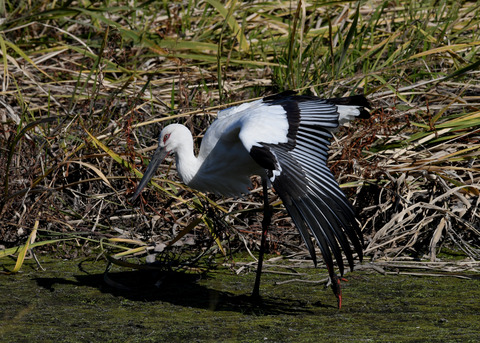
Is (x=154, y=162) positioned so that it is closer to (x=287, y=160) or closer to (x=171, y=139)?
(x=171, y=139)

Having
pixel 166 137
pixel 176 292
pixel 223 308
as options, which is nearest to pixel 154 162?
pixel 166 137

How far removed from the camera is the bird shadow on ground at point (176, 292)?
158 inches

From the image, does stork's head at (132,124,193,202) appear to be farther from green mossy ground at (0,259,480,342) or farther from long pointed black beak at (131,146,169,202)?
green mossy ground at (0,259,480,342)

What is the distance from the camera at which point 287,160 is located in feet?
12.5

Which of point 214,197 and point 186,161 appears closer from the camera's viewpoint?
point 186,161

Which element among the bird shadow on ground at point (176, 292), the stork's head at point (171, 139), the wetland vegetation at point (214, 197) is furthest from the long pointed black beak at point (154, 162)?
the bird shadow on ground at point (176, 292)

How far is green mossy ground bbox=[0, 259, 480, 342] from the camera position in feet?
11.4

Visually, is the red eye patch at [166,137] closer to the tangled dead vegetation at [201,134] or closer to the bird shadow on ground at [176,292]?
the tangled dead vegetation at [201,134]

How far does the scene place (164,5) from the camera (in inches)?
283

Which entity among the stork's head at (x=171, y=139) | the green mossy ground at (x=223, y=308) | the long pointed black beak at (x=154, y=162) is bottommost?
the green mossy ground at (x=223, y=308)

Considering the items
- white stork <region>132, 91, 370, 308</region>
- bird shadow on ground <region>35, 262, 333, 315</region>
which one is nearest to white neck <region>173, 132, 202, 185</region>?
white stork <region>132, 91, 370, 308</region>

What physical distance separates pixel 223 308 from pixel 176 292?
0.46m

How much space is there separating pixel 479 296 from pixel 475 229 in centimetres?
100

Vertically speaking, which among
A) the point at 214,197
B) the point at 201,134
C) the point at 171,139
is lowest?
the point at 214,197
